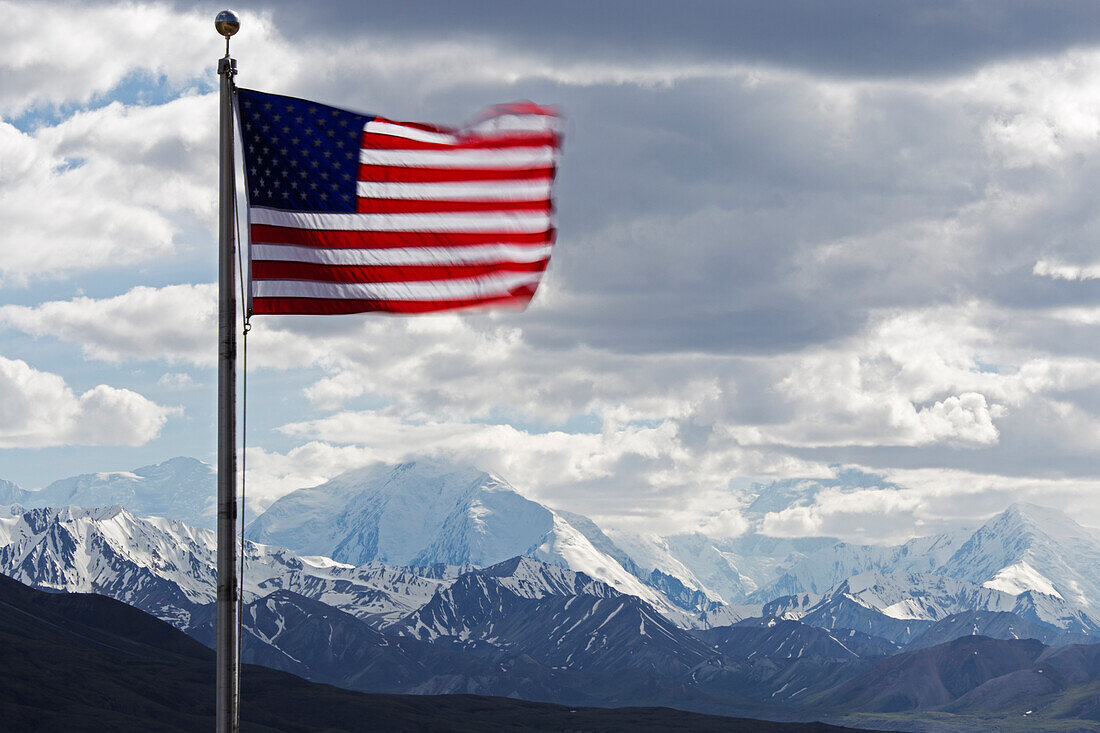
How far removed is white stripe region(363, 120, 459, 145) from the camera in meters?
28.7

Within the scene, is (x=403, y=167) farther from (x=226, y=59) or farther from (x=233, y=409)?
(x=233, y=409)

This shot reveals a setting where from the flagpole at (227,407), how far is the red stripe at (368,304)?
1.73 m

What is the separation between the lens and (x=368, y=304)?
2836 centimetres

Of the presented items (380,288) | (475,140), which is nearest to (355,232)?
(380,288)

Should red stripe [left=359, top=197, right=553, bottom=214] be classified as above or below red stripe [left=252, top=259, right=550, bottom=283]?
above

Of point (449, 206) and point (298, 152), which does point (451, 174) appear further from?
point (298, 152)

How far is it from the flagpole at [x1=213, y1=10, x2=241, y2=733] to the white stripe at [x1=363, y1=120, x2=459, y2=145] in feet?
11.1

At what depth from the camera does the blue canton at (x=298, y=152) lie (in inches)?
1081

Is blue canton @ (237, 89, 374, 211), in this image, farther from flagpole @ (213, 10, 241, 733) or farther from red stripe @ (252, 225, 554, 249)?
flagpole @ (213, 10, 241, 733)

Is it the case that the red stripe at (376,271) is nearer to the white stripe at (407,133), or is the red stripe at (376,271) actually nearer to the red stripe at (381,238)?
the red stripe at (381,238)

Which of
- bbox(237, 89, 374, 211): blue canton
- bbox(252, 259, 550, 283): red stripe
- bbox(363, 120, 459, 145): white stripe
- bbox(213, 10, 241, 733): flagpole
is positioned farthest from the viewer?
bbox(363, 120, 459, 145): white stripe

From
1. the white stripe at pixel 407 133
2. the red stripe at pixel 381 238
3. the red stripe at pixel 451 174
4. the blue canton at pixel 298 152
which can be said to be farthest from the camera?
the red stripe at pixel 451 174

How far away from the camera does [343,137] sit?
28.5 m

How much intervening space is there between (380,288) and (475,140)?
339cm
